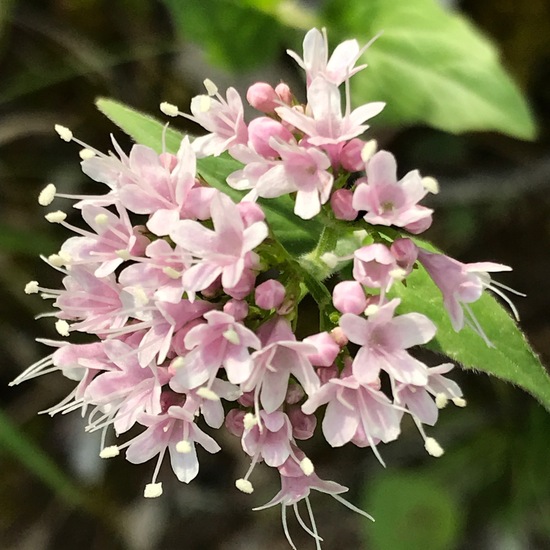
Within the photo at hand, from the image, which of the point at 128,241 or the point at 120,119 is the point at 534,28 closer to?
the point at 120,119

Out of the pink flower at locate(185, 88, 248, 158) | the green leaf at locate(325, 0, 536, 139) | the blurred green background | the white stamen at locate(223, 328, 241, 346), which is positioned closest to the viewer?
the white stamen at locate(223, 328, 241, 346)

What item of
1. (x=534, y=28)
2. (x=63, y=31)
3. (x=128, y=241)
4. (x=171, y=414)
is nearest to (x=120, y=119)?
(x=128, y=241)

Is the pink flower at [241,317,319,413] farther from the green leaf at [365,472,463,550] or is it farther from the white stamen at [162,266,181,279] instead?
the green leaf at [365,472,463,550]

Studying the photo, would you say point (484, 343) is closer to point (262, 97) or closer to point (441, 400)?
point (441, 400)

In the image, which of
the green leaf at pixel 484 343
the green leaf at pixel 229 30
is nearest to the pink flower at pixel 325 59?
the green leaf at pixel 484 343

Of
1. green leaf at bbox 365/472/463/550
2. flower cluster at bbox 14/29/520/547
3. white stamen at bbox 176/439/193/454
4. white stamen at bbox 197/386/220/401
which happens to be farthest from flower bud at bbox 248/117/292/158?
green leaf at bbox 365/472/463/550

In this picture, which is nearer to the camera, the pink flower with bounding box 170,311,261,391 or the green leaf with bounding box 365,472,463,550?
the pink flower with bounding box 170,311,261,391
